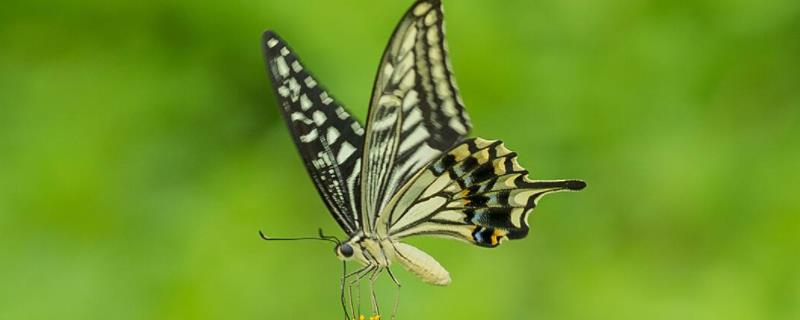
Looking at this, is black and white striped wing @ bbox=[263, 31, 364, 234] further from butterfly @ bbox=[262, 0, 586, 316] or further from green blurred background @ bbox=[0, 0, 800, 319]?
green blurred background @ bbox=[0, 0, 800, 319]

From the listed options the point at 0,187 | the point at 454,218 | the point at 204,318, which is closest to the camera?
the point at 454,218

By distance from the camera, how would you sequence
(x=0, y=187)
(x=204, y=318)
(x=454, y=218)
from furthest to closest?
(x=0, y=187) → (x=204, y=318) → (x=454, y=218)

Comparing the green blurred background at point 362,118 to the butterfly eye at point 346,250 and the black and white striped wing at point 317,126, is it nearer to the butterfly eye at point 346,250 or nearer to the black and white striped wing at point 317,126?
the black and white striped wing at point 317,126

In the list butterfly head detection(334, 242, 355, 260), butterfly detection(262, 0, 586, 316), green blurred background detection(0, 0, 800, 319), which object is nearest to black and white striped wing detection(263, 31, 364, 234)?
butterfly detection(262, 0, 586, 316)

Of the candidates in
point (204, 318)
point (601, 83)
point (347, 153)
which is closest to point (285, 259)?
point (204, 318)

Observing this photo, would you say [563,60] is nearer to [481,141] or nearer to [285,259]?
[285,259]

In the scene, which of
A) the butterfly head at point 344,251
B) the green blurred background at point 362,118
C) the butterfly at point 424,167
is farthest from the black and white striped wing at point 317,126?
the green blurred background at point 362,118

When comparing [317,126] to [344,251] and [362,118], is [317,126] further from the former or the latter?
[362,118]
